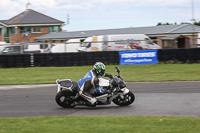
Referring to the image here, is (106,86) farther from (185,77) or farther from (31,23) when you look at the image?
(31,23)

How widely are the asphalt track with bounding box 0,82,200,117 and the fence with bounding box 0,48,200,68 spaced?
7057 millimetres

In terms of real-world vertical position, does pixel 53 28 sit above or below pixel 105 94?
above

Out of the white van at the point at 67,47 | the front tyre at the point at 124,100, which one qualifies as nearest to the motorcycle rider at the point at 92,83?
the front tyre at the point at 124,100

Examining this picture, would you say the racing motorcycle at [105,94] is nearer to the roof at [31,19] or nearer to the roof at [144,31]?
the roof at [144,31]

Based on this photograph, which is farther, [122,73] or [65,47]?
[65,47]

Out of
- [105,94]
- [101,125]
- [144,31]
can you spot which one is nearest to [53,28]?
[144,31]

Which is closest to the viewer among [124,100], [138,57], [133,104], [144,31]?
[124,100]

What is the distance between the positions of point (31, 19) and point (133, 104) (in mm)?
48146

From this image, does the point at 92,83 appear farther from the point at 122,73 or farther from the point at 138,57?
the point at 138,57

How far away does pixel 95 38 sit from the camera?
2769 cm

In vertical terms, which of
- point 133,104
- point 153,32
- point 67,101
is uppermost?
point 153,32

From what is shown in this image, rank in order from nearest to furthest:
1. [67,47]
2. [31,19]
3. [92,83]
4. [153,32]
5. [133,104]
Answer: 1. [92,83]
2. [133,104]
3. [67,47]
4. [153,32]
5. [31,19]

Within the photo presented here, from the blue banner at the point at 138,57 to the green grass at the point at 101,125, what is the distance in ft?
46.2

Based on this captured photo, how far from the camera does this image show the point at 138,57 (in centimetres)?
2159
